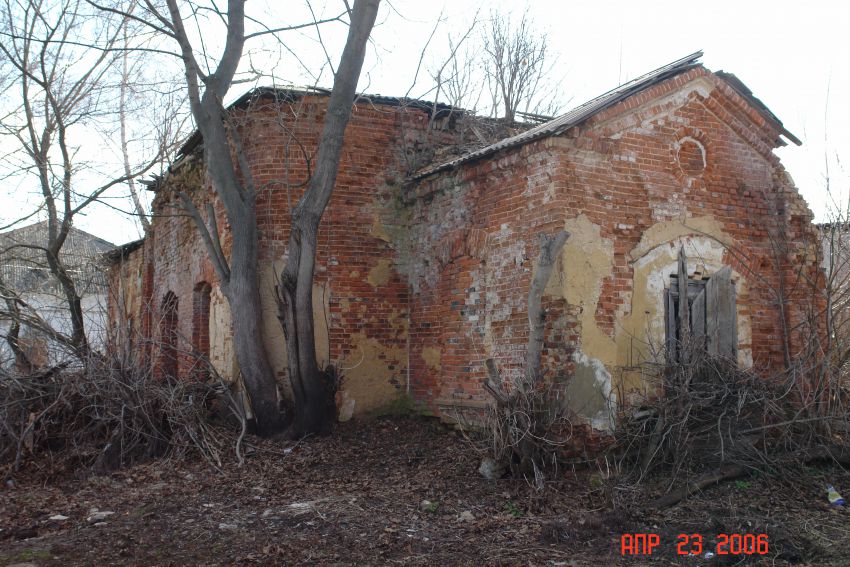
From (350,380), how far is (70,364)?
11.1 ft

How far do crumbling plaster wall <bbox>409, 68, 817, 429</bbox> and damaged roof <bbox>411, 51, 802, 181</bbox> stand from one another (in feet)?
0.37

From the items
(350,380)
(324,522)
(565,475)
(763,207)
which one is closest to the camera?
(324,522)

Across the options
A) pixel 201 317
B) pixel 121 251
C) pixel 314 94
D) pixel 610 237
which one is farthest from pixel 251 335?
pixel 121 251

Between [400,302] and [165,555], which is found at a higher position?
[400,302]

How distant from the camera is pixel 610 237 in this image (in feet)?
26.7

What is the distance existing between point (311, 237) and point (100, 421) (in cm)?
315

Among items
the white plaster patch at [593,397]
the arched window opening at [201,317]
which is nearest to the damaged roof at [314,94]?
the arched window opening at [201,317]

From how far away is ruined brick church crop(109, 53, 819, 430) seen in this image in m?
8.03

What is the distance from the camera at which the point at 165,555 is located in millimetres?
5641

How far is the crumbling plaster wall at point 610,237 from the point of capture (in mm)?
7941

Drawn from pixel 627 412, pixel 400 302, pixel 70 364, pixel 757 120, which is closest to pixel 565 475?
pixel 627 412

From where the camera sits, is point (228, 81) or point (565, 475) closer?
point (565, 475)

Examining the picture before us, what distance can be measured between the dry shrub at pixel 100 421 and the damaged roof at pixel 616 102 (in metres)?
4.13

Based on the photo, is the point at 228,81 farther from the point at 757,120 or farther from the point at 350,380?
the point at 757,120
